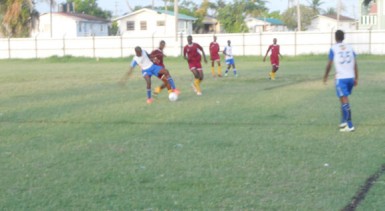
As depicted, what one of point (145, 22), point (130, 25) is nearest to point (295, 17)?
point (145, 22)

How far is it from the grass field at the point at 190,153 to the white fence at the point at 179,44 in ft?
94.8

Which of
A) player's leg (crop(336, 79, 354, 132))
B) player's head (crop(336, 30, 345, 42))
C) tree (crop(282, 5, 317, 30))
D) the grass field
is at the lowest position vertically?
the grass field

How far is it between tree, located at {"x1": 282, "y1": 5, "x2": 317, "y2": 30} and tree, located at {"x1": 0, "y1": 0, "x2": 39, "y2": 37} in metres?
50.0

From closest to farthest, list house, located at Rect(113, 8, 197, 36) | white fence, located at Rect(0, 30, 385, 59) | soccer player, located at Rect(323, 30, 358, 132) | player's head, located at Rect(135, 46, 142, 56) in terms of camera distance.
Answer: soccer player, located at Rect(323, 30, 358, 132) < player's head, located at Rect(135, 46, 142, 56) < white fence, located at Rect(0, 30, 385, 59) < house, located at Rect(113, 8, 197, 36)

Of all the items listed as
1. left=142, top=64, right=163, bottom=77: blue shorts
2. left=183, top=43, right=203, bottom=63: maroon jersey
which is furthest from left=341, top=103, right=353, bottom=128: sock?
left=183, top=43, right=203, bottom=63: maroon jersey

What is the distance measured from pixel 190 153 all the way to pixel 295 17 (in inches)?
3857

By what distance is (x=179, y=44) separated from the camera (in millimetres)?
50156

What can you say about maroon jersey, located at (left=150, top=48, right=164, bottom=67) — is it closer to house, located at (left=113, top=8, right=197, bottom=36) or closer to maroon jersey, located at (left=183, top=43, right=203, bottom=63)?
maroon jersey, located at (left=183, top=43, right=203, bottom=63)

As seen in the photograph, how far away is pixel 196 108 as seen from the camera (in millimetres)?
16219

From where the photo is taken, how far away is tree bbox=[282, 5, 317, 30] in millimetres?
105062

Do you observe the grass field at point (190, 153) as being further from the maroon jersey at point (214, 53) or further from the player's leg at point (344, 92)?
the maroon jersey at point (214, 53)

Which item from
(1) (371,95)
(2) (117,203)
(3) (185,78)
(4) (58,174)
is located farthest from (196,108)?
(3) (185,78)

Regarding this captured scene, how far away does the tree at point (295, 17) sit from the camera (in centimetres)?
10506

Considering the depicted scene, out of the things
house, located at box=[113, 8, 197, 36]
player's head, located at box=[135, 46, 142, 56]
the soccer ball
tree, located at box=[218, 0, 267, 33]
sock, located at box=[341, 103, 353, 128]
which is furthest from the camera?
tree, located at box=[218, 0, 267, 33]
